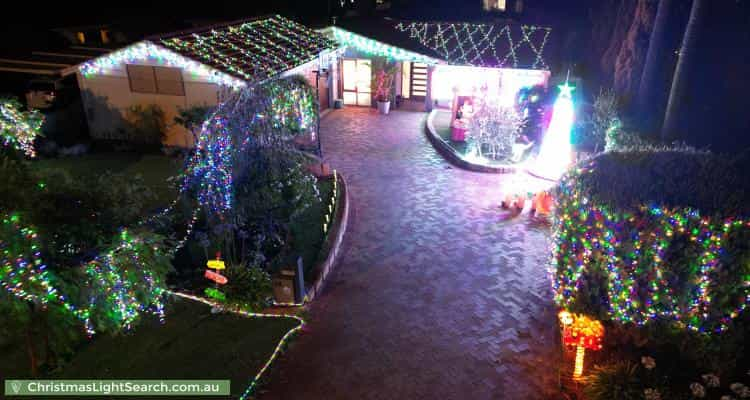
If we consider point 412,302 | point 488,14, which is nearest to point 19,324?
point 412,302

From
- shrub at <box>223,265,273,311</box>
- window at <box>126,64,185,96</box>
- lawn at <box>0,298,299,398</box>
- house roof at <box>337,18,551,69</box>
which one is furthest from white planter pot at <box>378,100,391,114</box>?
lawn at <box>0,298,299,398</box>

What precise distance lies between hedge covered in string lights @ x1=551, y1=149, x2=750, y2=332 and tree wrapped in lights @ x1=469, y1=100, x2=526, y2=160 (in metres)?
8.39

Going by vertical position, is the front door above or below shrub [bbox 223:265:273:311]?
above

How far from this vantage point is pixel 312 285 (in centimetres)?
1045

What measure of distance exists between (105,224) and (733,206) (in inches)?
376

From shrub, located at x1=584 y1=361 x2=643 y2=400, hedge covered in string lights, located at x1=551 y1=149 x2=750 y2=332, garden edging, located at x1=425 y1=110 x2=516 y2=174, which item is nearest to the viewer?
hedge covered in string lights, located at x1=551 y1=149 x2=750 y2=332

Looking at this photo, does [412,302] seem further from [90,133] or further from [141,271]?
[90,133]

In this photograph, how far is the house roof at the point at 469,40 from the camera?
21.8 m

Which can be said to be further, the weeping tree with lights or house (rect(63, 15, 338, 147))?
house (rect(63, 15, 338, 147))

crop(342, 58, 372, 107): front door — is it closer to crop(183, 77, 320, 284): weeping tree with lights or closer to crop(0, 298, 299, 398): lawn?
crop(183, 77, 320, 284): weeping tree with lights

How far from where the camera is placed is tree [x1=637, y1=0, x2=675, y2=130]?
16.8m

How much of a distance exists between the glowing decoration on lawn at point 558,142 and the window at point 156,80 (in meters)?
12.4

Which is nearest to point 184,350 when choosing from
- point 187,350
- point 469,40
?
point 187,350

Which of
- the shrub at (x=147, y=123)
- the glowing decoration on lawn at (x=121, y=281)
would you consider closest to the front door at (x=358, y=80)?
the shrub at (x=147, y=123)
